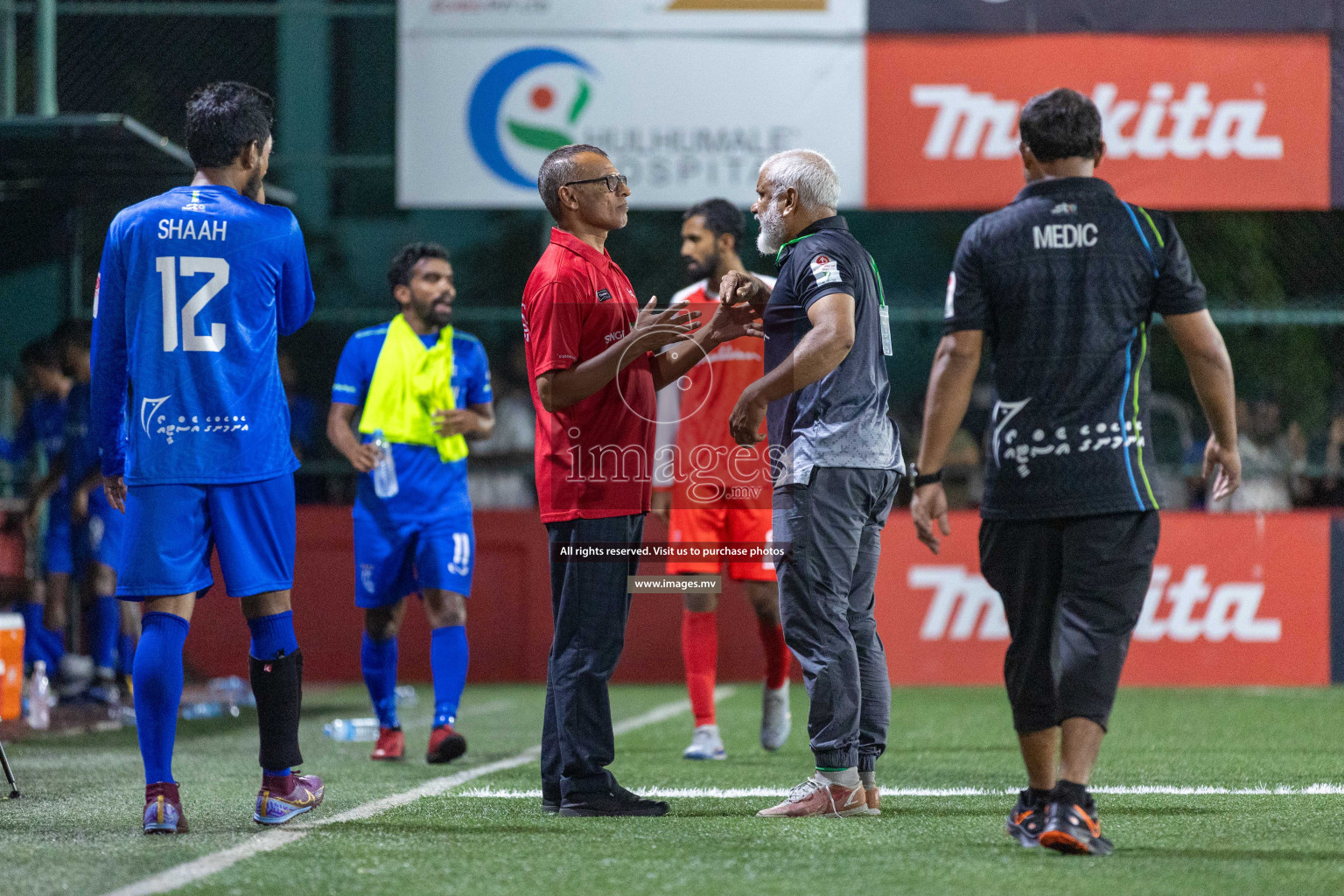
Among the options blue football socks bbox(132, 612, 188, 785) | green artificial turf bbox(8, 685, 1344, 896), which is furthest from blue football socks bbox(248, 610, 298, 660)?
green artificial turf bbox(8, 685, 1344, 896)

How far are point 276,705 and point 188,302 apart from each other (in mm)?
1279

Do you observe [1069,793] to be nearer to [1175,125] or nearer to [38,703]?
[38,703]

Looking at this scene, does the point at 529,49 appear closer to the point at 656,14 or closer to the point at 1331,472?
the point at 656,14

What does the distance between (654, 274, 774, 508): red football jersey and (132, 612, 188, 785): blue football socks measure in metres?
3.03

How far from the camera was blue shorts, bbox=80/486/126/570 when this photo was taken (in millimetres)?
9453

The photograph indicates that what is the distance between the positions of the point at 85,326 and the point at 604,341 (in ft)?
20.4

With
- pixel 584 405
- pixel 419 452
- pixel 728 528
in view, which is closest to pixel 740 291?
pixel 584 405

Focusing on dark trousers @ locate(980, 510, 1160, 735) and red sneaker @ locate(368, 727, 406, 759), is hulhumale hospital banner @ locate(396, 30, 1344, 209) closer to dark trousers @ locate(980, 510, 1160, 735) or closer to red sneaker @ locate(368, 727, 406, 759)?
red sneaker @ locate(368, 727, 406, 759)

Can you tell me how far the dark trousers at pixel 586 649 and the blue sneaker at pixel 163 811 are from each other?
1.14 m

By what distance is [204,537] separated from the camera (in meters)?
4.70

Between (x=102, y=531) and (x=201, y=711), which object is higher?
(x=102, y=531)

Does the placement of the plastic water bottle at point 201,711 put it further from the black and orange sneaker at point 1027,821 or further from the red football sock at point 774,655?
the black and orange sneaker at point 1027,821

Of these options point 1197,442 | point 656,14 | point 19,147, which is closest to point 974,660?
point 1197,442

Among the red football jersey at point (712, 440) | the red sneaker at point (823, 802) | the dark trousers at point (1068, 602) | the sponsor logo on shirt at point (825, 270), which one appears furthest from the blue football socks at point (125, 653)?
the dark trousers at point (1068, 602)
